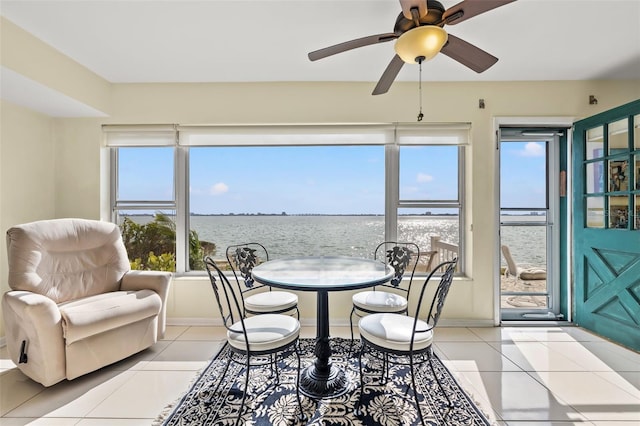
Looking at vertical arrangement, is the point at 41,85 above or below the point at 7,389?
above

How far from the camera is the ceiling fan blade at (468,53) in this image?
159 cm

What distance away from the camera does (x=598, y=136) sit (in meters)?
2.80

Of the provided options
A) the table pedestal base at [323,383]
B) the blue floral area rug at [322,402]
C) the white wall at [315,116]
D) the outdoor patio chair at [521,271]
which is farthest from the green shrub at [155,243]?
the outdoor patio chair at [521,271]

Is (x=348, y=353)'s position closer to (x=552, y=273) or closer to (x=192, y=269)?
(x=192, y=269)

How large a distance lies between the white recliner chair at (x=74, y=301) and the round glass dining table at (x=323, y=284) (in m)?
1.15

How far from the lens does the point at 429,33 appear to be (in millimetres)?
1444

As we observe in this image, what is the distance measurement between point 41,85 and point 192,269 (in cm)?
211

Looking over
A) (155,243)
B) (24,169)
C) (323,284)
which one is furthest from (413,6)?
(24,169)

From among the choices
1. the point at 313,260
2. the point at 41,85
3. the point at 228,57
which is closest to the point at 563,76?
the point at 313,260

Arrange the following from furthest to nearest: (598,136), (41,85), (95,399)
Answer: (598,136)
(41,85)
(95,399)

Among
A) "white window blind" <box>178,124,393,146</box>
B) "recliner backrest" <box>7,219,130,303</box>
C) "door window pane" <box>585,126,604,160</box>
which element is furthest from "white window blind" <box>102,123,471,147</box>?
"door window pane" <box>585,126,604,160</box>

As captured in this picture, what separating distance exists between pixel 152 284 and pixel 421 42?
108 inches

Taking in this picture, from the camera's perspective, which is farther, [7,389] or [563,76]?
[563,76]

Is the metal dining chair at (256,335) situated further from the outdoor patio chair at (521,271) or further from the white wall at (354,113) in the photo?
the outdoor patio chair at (521,271)
